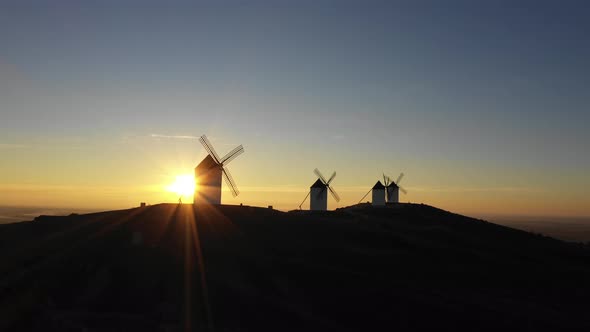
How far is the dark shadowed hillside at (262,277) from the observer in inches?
1288

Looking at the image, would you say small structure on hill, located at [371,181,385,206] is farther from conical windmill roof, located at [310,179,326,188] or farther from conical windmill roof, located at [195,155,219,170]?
conical windmill roof, located at [195,155,219,170]

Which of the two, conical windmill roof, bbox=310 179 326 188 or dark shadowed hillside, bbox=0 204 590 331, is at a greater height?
conical windmill roof, bbox=310 179 326 188

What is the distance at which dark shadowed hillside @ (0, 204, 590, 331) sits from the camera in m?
32.7

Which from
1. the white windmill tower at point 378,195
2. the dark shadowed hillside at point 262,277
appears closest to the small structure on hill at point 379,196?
the white windmill tower at point 378,195

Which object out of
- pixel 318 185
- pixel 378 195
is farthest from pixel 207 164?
pixel 378 195

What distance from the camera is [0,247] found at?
5072 cm

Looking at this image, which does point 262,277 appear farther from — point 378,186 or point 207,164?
point 378,186

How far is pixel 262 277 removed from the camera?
4016 cm

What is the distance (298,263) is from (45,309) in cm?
2024

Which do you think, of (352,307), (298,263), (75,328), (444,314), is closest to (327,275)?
(298,263)

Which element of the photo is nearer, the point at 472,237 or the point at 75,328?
the point at 75,328

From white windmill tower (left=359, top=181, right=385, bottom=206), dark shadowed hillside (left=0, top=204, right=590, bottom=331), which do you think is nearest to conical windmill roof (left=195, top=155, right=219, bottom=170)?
dark shadowed hillside (left=0, top=204, right=590, bottom=331)

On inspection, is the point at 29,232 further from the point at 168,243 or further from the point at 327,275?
the point at 327,275

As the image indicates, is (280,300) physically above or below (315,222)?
below
